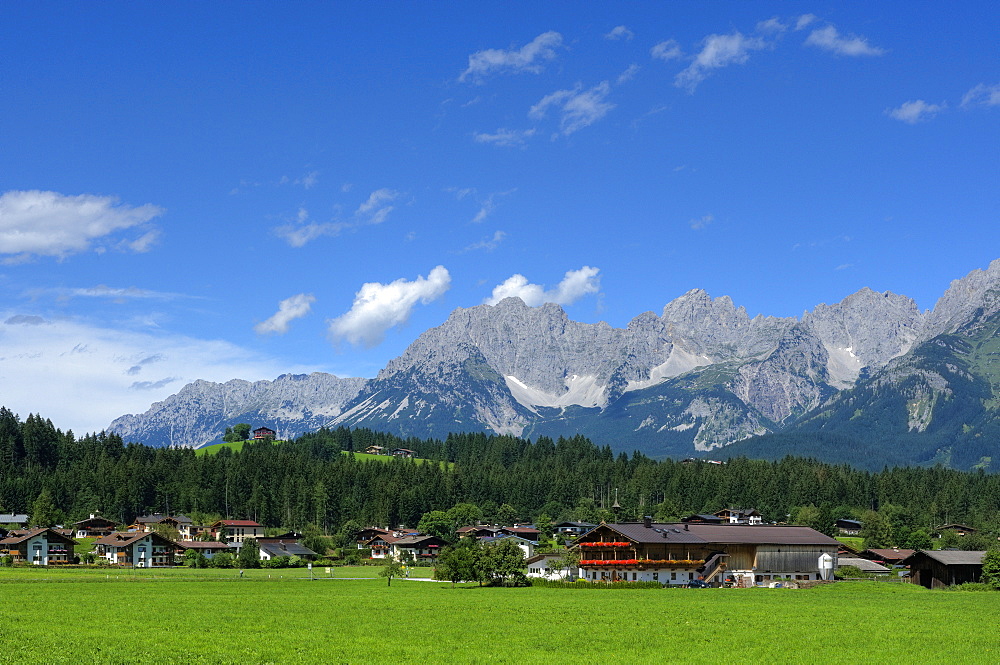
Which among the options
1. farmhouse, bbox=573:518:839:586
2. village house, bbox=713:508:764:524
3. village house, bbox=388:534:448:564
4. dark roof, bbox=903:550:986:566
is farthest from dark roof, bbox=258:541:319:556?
dark roof, bbox=903:550:986:566

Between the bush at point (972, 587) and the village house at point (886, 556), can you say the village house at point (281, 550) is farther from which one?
the bush at point (972, 587)

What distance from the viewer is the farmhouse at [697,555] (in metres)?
108

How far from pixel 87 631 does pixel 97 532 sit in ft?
506

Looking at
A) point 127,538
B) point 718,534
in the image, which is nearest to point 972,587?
point 718,534

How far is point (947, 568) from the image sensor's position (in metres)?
97.7

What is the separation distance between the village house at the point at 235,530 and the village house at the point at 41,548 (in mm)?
40289

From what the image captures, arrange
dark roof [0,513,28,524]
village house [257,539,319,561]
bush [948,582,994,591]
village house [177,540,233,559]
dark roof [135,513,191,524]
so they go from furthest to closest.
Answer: dark roof [135,513,191,524]
dark roof [0,513,28,524]
village house [177,540,233,559]
village house [257,539,319,561]
bush [948,582,994,591]

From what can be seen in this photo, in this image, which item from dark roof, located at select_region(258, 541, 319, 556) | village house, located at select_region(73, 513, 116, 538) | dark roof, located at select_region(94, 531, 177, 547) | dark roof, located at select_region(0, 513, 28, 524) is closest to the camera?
dark roof, located at select_region(94, 531, 177, 547)

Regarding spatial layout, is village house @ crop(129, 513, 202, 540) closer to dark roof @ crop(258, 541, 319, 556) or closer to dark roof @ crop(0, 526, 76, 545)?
dark roof @ crop(258, 541, 319, 556)

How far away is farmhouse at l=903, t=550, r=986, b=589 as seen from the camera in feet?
320

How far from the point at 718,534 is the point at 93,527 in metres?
129

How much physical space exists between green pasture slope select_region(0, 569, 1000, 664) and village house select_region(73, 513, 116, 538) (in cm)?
11158

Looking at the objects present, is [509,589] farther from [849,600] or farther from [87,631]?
[87,631]

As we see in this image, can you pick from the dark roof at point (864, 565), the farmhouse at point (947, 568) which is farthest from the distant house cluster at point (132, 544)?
the farmhouse at point (947, 568)
